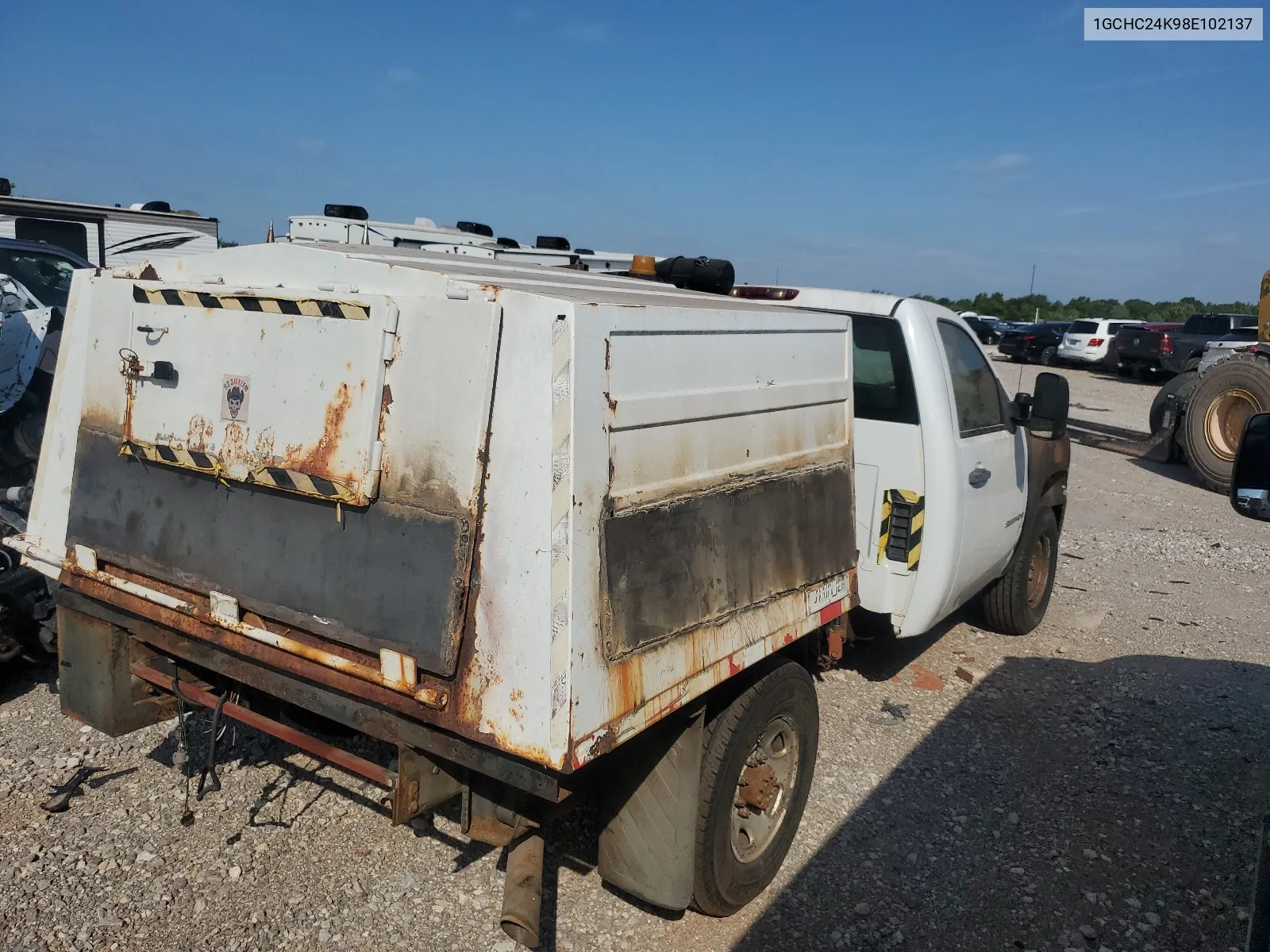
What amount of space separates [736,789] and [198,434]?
2.14m

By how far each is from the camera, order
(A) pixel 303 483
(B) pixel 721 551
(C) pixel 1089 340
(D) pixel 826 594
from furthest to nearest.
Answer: (C) pixel 1089 340
(D) pixel 826 594
(B) pixel 721 551
(A) pixel 303 483

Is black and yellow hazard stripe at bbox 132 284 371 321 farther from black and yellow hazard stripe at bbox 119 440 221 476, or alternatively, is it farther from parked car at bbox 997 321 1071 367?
parked car at bbox 997 321 1071 367

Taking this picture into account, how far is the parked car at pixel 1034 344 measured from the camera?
97.7 ft

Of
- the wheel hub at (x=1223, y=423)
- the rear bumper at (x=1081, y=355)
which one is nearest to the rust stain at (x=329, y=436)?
the wheel hub at (x=1223, y=423)

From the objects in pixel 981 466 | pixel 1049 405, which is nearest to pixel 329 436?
pixel 981 466

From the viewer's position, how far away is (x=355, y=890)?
3.33m

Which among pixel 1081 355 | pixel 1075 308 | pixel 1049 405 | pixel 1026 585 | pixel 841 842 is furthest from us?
pixel 1075 308

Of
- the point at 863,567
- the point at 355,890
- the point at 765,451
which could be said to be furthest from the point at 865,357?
the point at 355,890

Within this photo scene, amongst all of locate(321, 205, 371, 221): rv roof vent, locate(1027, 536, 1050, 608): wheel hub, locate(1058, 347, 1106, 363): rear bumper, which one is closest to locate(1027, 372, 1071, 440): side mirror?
locate(1027, 536, 1050, 608): wheel hub

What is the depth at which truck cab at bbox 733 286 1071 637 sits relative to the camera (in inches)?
171

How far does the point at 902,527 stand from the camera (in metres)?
4.33

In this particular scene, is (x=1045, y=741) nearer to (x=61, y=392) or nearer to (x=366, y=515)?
(x=366, y=515)

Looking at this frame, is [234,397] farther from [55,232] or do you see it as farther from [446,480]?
[55,232]

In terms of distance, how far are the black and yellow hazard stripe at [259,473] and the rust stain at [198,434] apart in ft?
0.05
